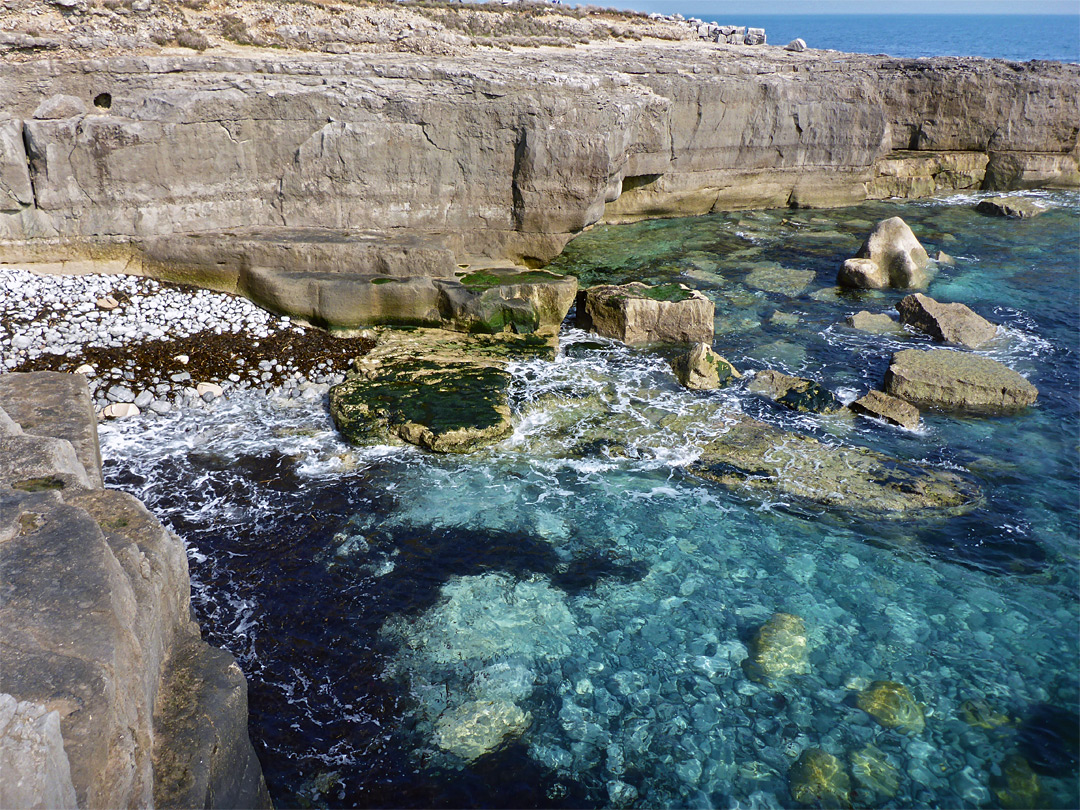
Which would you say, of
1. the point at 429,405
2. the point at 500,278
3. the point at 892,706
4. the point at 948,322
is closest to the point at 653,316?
the point at 500,278

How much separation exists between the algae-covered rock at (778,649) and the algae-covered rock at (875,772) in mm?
681

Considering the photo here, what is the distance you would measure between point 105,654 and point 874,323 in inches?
418

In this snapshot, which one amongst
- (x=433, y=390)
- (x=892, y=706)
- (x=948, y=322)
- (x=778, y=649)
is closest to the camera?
(x=892, y=706)

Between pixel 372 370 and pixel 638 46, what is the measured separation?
11.0 meters

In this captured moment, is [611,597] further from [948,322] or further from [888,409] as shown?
[948,322]

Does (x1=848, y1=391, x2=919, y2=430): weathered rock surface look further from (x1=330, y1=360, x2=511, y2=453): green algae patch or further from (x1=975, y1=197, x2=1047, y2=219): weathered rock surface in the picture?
(x1=975, y1=197, x2=1047, y2=219): weathered rock surface

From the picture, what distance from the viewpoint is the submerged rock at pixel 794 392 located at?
8750 millimetres

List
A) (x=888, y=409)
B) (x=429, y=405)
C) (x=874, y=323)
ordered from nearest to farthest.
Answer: (x=429, y=405) < (x=888, y=409) < (x=874, y=323)

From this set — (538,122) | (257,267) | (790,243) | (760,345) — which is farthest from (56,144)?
(790,243)

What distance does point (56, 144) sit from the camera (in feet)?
31.6

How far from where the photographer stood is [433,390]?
8.63 m

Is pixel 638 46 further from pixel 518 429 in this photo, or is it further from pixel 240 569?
pixel 240 569

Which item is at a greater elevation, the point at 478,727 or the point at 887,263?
the point at 887,263

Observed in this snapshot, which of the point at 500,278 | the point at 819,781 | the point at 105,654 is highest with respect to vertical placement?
the point at 105,654
